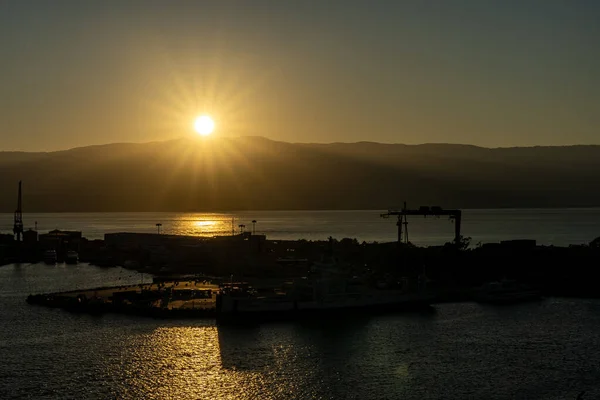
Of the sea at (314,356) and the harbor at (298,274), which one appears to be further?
the harbor at (298,274)

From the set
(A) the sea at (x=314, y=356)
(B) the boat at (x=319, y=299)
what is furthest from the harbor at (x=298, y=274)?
(A) the sea at (x=314, y=356)

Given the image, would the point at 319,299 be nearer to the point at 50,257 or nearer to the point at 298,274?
the point at 298,274

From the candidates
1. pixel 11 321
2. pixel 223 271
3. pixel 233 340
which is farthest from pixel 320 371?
pixel 223 271

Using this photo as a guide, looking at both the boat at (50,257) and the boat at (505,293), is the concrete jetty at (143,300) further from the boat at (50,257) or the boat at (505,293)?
the boat at (50,257)

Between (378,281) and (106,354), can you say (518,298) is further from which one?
(106,354)

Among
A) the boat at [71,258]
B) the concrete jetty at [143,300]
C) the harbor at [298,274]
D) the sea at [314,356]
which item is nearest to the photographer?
the sea at [314,356]

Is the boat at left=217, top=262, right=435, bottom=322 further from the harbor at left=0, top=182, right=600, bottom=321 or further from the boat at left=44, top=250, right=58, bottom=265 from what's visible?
the boat at left=44, top=250, right=58, bottom=265

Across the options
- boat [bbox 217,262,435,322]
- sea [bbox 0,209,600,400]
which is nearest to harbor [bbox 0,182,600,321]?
boat [bbox 217,262,435,322]
